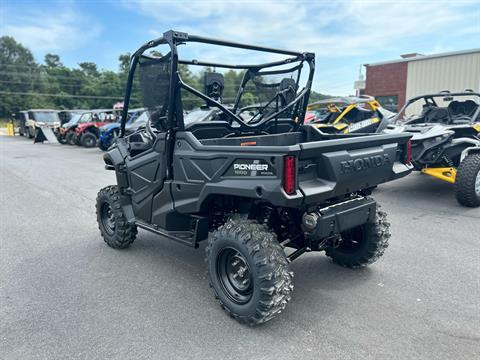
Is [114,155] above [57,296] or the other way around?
above

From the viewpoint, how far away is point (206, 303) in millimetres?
3342

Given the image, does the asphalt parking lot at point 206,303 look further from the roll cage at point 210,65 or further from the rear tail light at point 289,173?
the roll cage at point 210,65

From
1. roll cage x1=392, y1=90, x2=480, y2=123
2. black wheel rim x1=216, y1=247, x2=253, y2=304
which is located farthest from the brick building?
black wheel rim x1=216, y1=247, x2=253, y2=304

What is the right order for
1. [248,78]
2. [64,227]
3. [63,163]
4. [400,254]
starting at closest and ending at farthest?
[400,254], [248,78], [64,227], [63,163]

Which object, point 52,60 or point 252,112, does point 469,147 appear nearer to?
point 252,112

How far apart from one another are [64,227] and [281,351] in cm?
417

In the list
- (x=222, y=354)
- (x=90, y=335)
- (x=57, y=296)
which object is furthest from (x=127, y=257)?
(x=222, y=354)

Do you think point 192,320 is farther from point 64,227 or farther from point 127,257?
point 64,227

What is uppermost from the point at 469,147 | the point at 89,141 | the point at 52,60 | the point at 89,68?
the point at 52,60

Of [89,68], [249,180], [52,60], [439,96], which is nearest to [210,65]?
[249,180]

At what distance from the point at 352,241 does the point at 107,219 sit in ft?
9.68

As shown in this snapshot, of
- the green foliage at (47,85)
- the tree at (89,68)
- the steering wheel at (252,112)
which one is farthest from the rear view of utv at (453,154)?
the tree at (89,68)

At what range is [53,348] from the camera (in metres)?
2.74

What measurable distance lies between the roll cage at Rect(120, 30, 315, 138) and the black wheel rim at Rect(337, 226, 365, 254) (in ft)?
4.40
